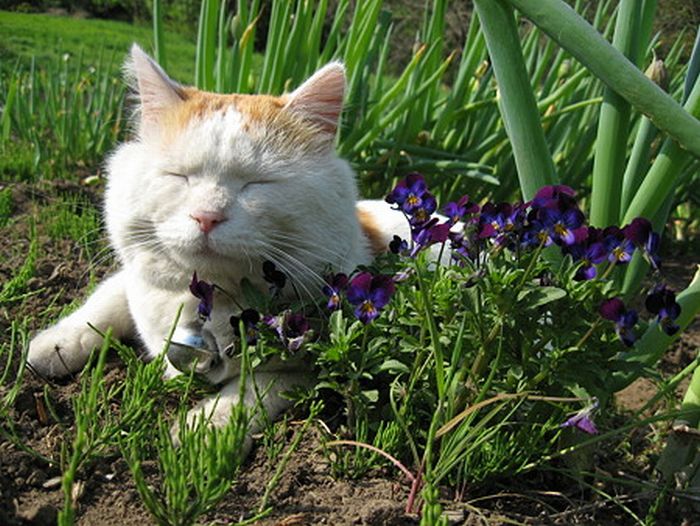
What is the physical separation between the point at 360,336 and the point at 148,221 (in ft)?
1.52

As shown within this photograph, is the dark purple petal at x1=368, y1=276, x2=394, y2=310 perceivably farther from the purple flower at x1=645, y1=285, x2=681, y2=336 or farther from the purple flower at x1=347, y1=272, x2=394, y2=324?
the purple flower at x1=645, y1=285, x2=681, y2=336

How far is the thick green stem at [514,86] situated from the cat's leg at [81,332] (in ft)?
3.11

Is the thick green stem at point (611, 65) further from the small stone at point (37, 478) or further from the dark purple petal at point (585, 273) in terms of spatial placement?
the small stone at point (37, 478)

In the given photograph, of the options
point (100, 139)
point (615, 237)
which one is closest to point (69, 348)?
point (615, 237)

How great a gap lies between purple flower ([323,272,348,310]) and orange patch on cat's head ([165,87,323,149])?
32 cm

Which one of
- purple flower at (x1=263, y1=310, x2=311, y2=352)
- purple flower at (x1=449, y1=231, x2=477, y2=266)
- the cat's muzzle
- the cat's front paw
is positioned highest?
purple flower at (x1=449, y1=231, x2=477, y2=266)

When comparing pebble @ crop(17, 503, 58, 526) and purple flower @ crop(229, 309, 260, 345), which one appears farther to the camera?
purple flower @ crop(229, 309, 260, 345)

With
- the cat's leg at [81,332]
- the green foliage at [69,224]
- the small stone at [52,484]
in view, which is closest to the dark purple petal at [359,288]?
the small stone at [52,484]

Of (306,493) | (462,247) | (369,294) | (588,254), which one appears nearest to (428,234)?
(462,247)

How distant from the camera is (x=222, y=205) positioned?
1334mm

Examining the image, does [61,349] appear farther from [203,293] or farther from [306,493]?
[306,493]

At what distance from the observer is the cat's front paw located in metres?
1.63

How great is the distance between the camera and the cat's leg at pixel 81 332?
1633mm

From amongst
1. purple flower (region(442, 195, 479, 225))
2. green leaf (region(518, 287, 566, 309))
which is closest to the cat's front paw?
purple flower (region(442, 195, 479, 225))
